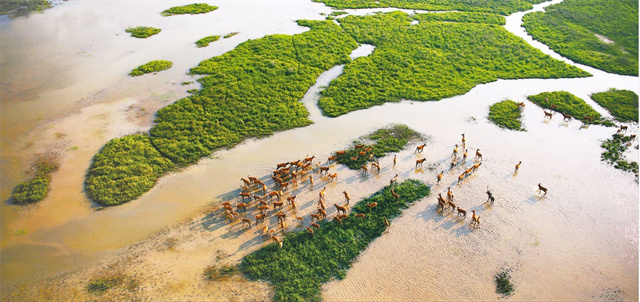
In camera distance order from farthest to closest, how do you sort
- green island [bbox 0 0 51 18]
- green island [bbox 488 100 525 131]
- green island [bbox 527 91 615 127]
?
green island [bbox 0 0 51 18] < green island [bbox 527 91 615 127] < green island [bbox 488 100 525 131]

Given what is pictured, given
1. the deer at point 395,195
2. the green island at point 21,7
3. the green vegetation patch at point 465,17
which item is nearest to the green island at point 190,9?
the green island at point 21,7

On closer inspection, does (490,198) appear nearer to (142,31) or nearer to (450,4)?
(450,4)

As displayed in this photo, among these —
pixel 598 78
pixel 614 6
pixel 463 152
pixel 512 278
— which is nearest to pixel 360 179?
pixel 463 152

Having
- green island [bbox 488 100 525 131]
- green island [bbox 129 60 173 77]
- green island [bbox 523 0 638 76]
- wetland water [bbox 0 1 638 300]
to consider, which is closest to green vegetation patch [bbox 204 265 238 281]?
wetland water [bbox 0 1 638 300]

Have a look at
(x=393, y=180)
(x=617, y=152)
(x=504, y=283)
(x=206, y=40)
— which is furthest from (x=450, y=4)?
(x=504, y=283)

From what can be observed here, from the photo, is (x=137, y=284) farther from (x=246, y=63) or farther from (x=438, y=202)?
(x=246, y=63)

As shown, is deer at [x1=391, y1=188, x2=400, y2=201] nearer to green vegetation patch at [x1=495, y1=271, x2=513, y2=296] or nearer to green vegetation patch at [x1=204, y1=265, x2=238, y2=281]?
green vegetation patch at [x1=495, y1=271, x2=513, y2=296]

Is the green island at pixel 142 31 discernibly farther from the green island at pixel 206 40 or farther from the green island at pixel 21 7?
the green island at pixel 21 7
